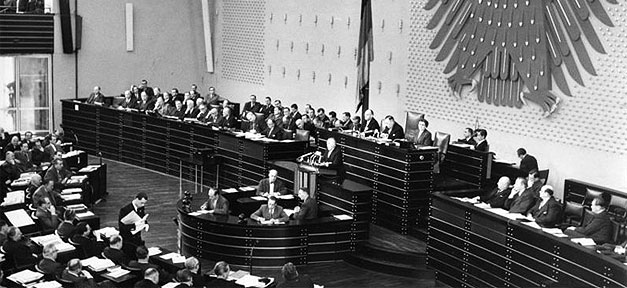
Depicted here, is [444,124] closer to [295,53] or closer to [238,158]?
[238,158]

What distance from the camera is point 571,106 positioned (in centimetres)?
1711

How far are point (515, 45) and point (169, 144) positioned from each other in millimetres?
9272

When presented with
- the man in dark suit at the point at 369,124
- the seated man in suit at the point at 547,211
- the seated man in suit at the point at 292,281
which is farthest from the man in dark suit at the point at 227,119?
the seated man in suit at the point at 292,281

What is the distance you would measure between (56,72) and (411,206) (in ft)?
49.7

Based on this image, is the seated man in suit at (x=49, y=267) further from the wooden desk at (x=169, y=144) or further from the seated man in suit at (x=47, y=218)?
the wooden desk at (x=169, y=144)

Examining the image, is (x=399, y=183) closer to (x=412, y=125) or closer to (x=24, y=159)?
(x=412, y=125)

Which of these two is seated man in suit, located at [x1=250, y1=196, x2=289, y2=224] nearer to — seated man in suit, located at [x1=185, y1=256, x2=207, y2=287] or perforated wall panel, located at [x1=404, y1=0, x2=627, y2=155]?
seated man in suit, located at [x1=185, y1=256, x2=207, y2=287]

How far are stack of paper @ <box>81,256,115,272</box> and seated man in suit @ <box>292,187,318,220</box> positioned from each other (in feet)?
13.2

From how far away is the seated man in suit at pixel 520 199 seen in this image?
14250 mm

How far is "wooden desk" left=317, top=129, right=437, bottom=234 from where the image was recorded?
16.0 metres

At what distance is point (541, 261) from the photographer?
12305 millimetres

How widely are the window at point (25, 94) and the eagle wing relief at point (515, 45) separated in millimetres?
12994

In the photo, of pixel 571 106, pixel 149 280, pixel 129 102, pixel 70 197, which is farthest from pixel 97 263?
pixel 129 102

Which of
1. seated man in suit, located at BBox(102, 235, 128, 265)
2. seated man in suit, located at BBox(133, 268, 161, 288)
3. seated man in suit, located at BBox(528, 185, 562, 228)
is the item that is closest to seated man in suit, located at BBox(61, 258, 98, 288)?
seated man in suit, located at BBox(133, 268, 161, 288)
